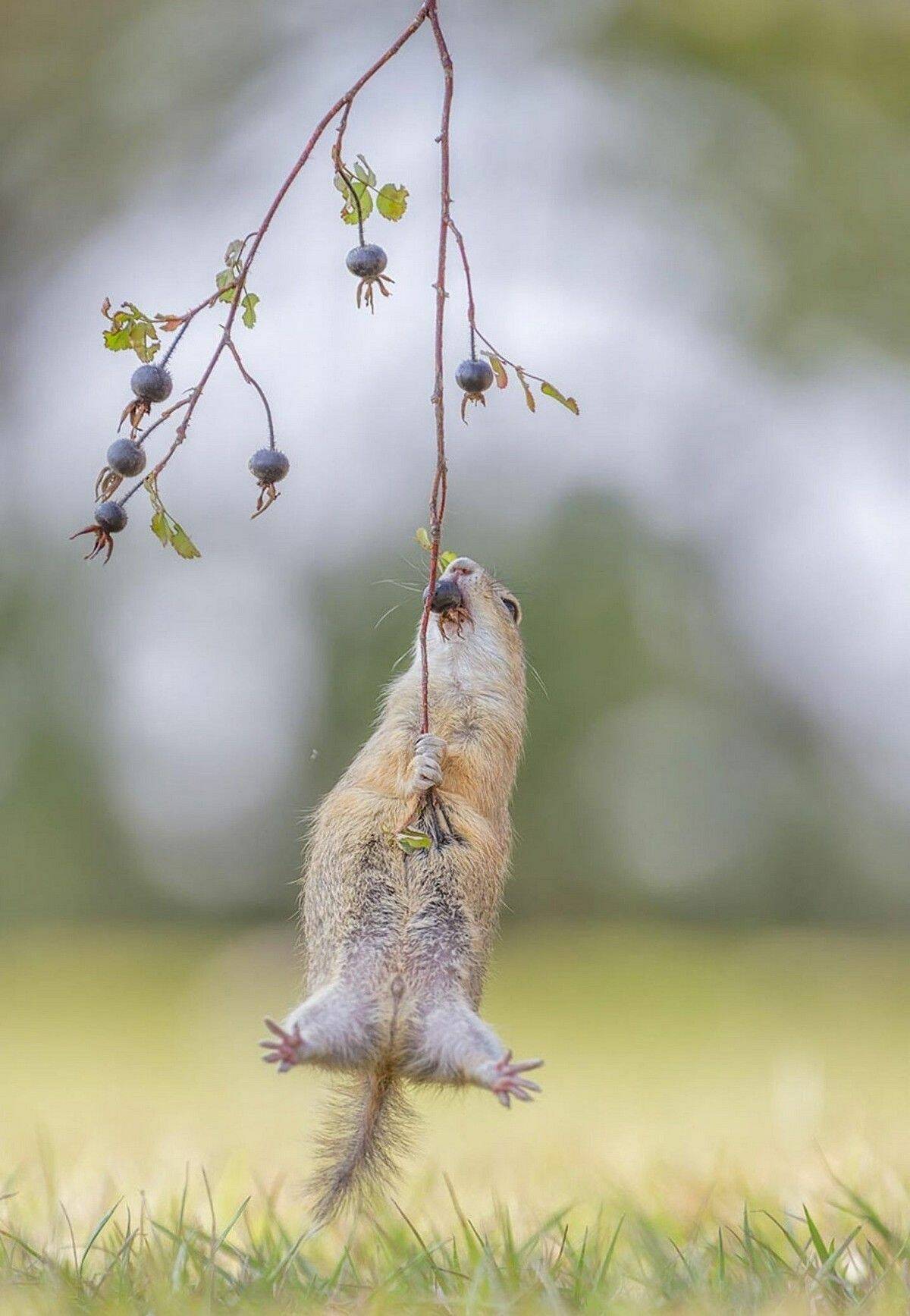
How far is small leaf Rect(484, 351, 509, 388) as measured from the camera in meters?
2.59

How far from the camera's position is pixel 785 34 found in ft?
50.7

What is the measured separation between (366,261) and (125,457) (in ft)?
1.69

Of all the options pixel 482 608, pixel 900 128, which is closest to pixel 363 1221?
pixel 482 608

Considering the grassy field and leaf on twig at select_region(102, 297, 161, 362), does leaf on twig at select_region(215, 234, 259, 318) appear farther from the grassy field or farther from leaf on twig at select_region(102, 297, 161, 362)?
the grassy field

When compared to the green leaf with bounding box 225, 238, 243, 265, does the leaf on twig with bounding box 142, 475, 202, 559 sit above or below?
below

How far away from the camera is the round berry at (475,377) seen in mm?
2672

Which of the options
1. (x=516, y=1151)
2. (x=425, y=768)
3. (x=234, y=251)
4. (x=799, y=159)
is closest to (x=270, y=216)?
(x=234, y=251)

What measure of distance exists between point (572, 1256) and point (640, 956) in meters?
9.47

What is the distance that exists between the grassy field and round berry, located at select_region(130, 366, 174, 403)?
1408 mm

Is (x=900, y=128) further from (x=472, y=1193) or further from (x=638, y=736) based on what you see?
(x=472, y=1193)

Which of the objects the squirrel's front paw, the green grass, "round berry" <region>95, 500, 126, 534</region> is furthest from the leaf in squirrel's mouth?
the green grass

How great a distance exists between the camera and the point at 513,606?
411 cm

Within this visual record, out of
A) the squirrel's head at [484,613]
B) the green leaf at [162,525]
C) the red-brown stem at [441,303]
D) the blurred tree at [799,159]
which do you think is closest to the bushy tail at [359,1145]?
the red-brown stem at [441,303]

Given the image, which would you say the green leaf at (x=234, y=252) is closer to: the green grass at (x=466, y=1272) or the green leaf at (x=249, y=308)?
the green leaf at (x=249, y=308)
